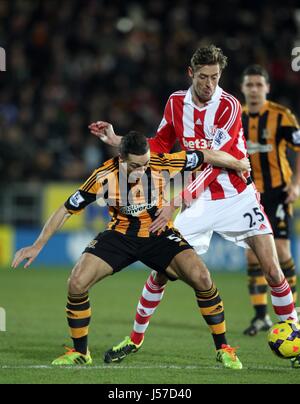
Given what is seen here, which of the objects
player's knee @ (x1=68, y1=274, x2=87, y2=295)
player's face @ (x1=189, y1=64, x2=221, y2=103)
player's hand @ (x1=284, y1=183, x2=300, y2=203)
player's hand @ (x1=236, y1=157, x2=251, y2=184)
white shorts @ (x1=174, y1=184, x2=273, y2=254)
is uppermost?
player's face @ (x1=189, y1=64, x2=221, y2=103)

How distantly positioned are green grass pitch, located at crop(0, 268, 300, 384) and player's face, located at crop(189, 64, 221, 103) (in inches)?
82.6

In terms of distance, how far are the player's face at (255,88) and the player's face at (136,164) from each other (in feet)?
8.32

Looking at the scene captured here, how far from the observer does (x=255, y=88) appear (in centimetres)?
898

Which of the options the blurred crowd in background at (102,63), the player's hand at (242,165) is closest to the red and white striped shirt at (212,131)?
the player's hand at (242,165)

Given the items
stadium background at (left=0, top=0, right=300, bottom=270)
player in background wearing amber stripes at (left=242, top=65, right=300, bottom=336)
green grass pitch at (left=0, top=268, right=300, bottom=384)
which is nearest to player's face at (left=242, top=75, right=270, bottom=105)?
player in background wearing amber stripes at (left=242, top=65, right=300, bottom=336)

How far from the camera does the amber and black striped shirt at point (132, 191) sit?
678cm

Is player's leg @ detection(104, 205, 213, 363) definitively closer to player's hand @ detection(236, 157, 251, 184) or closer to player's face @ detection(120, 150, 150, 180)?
player's hand @ detection(236, 157, 251, 184)

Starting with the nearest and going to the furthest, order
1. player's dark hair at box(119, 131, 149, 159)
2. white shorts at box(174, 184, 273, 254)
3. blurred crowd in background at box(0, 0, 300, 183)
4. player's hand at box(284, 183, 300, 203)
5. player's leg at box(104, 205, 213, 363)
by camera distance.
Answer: player's dark hair at box(119, 131, 149, 159)
white shorts at box(174, 184, 273, 254)
player's leg at box(104, 205, 213, 363)
player's hand at box(284, 183, 300, 203)
blurred crowd in background at box(0, 0, 300, 183)

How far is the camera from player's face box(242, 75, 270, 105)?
8.94 meters

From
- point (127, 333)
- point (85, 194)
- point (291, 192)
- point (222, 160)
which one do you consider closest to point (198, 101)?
point (222, 160)

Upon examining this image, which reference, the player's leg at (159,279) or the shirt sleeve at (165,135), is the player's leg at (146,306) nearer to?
the player's leg at (159,279)

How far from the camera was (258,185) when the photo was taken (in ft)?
29.9

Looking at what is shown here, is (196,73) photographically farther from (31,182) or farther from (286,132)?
(31,182)
